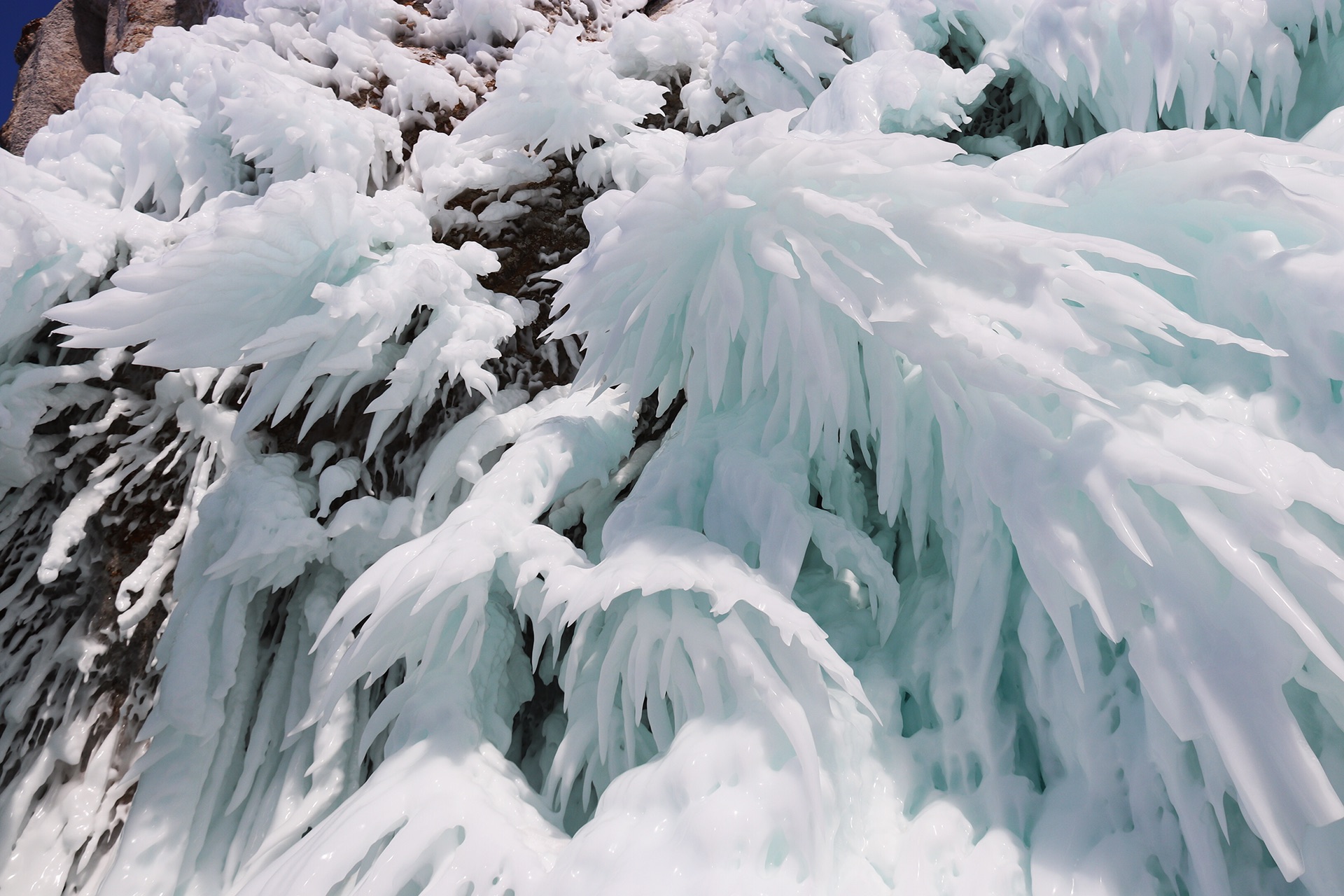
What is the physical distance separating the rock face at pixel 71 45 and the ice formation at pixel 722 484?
A: 5.34 meters

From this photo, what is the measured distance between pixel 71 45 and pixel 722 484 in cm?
1170

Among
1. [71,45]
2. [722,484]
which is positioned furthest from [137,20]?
[722,484]

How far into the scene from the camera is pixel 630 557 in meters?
2.29

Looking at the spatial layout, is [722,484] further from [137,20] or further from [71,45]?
[71,45]

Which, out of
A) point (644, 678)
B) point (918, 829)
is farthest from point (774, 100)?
point (918, 829)

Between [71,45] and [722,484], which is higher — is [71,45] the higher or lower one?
the lower one

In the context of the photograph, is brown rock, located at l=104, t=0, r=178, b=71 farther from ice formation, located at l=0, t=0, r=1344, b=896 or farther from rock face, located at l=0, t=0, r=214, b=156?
ice formation, located at l=0, t=0, r=1344, b=896

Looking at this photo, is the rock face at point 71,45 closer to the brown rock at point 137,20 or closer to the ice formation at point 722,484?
the brown rock at point 137,20

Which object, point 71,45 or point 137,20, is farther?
point 71,45

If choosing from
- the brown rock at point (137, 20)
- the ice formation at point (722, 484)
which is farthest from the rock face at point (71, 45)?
the ice formation at point (722, 484)

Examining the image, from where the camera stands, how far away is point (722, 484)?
2.58 meters

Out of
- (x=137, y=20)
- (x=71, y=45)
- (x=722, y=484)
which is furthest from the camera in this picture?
(x=71, y=45)

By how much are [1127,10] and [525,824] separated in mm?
3719

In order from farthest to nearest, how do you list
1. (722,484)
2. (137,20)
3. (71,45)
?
1. (71,45)
2. (137,20)
3. (722,484)
